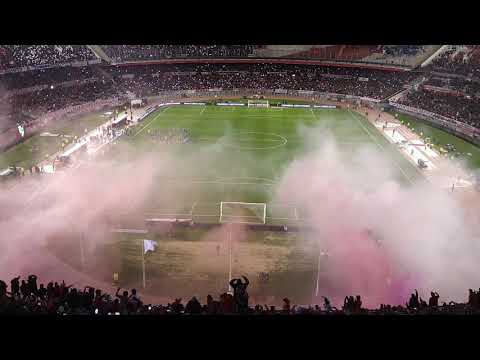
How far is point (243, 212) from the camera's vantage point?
50.6 feet

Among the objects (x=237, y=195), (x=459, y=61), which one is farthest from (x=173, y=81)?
(x=237, y=195)

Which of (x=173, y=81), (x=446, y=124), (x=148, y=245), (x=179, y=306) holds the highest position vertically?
(x=173, y=81)

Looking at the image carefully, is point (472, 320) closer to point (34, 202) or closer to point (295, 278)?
point (295, 278)

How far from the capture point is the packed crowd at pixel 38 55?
1257 inches

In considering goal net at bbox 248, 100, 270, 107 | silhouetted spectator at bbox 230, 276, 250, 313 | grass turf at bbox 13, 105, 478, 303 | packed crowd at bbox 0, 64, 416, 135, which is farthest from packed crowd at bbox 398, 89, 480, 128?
silhouetted spectator at bbox 230, 276, 250, 313

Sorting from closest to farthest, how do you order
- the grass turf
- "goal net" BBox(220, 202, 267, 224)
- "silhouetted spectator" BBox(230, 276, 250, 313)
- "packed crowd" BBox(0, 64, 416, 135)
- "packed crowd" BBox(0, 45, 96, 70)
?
"silhouetted spectator" BBox(230, 276, 250, 313) < the grass turf < "goal net" BBox(220, 202, 267, 224) < "packed crowd" BBox(0, 64, 416, 135) < "packed crowd" BBox(0, 45, 96, 70)

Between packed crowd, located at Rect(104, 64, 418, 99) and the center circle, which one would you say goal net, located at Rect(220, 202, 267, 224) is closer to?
the center circle

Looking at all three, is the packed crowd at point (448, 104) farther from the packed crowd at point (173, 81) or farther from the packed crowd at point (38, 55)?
the packed crowd at point (38, 55)

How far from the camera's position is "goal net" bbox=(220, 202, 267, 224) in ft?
48.4

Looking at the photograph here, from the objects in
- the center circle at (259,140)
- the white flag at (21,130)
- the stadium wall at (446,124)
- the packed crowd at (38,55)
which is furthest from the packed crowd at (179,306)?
the packed crowd at (38,55)

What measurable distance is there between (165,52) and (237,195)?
1273 inches

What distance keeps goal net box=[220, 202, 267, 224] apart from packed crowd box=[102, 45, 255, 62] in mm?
30911

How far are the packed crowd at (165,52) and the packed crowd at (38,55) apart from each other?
9.97ft

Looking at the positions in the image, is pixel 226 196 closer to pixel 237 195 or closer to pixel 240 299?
pixel 237 195
